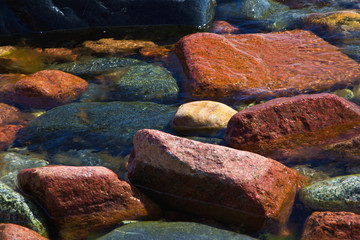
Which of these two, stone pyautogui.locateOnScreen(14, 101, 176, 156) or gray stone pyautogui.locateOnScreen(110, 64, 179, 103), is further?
gray stone pyautogui.locateOnScreen(110, 64, 179, 103)

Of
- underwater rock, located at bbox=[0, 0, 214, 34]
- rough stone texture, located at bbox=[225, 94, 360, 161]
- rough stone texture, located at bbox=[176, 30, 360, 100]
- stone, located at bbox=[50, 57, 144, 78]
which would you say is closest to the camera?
rough stone texture, located at bbox=[225, 94, 360, 161]

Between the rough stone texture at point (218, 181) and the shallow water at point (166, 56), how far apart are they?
0.45ft

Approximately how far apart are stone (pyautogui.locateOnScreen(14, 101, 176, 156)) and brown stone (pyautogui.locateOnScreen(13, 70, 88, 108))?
1.78 feet

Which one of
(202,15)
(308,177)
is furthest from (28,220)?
(202,15)

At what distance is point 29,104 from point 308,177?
3940 millimetres

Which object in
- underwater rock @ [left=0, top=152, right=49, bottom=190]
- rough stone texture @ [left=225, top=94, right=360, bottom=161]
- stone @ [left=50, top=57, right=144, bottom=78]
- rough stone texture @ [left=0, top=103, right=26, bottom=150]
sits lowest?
rough stone texture @ [left=0, top=103, right=26, bottom=150]

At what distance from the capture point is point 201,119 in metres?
4.38

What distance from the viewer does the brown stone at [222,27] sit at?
7.89 m

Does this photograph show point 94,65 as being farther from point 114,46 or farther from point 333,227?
point 333,227

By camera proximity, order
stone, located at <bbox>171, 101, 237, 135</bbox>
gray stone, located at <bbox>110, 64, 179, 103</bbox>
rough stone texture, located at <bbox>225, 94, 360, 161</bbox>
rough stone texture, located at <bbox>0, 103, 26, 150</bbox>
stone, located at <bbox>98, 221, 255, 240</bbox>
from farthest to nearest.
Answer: gray stone, located at <bbox>110, 64, 179, 103</bbox>, rough stone texture, located at <bbox>0, 103, 26, 150</bbox>, stone, located at <bbox>171, 101, 237, 135</bbox>, rough stone texture, located at <bbox>225, 94, 360, 161</bbox>, stone, located at <bbox>98, 221, 255, 240</bbox>

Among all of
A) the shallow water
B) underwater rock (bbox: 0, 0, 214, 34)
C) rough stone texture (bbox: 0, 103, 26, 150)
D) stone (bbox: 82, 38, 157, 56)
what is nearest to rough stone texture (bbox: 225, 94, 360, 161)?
the shallow water

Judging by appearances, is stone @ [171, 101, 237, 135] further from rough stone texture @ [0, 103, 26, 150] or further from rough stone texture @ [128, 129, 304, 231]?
rough stone texture @ [0, 103, 26, 150]

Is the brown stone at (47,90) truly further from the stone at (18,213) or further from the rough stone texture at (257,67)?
the stone at (18,213)

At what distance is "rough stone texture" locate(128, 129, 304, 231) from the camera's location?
3156mm
